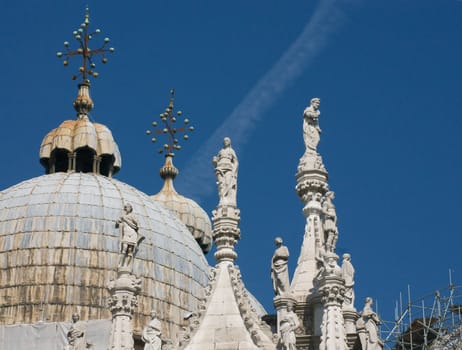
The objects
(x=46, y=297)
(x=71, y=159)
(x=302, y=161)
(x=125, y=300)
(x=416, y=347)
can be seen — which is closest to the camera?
(x=125, y=300)

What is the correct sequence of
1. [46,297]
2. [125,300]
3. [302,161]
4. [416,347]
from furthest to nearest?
[46,297] < [416,347] < [302,161] < [125,300]

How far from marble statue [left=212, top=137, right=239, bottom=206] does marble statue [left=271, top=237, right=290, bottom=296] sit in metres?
1.57

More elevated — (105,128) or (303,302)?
(105,128)

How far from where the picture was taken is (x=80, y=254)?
57250 millimetres

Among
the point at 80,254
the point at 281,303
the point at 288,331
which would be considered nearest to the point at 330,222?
the point at 281,303

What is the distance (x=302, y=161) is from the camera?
4509cm

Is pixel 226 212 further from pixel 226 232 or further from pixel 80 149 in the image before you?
pixel 80 149

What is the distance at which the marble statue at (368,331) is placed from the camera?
42.1 meters

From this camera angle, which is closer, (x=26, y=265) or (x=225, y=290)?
(x=225, y=290)

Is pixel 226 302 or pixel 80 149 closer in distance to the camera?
pixel 226 302

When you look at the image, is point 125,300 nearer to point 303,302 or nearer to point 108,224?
point 303,302

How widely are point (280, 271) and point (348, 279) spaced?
1774 millimetres

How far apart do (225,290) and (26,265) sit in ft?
52.0

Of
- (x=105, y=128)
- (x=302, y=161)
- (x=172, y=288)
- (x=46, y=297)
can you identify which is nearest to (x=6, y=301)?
(x=46, y=297)
